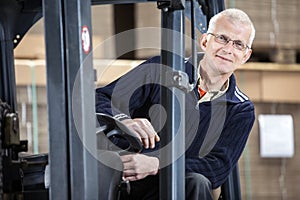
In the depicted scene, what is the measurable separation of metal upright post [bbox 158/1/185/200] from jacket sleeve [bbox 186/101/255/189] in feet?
1.60

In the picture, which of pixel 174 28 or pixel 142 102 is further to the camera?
pixel 142 102

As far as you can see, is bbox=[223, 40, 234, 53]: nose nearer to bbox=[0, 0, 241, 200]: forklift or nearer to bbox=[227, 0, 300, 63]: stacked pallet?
bbox=[0, 0, 241, 200]: forklift

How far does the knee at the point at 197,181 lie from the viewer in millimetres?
2402

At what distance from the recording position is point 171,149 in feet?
6.63

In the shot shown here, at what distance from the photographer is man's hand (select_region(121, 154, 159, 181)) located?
2.21m

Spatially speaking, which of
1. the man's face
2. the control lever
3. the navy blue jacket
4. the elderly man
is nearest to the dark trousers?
the elderly man

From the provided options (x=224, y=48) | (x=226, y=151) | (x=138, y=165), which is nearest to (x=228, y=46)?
(x=224, y=48)

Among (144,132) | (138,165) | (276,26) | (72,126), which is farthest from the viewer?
(276,26)

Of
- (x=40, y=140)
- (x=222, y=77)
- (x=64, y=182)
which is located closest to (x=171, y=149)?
(x=64, y=182)

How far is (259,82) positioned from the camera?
4117 mm

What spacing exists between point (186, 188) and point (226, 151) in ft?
1.12

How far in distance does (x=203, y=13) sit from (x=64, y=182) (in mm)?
1240

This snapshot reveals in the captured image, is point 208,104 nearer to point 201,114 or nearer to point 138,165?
point 201,114

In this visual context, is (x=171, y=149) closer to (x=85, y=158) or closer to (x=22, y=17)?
(x=85, y=158)
